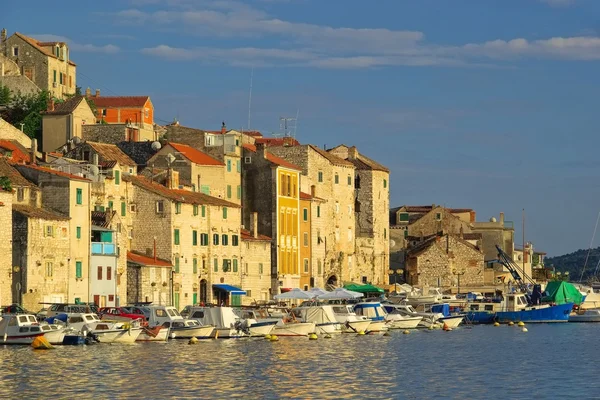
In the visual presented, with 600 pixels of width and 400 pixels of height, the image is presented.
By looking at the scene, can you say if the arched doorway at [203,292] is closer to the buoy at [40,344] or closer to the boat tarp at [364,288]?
the boat tarp at [364,288]

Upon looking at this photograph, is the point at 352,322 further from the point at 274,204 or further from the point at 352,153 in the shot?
the point at 352,153

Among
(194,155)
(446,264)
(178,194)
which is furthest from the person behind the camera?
(446,264)

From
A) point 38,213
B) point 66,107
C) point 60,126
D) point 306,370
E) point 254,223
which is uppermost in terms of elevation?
point 66,107

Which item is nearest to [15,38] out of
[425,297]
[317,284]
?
[317,284]

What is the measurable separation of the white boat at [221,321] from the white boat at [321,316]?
766cm

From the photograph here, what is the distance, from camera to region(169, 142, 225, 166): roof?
121m

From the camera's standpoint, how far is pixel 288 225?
426 ft

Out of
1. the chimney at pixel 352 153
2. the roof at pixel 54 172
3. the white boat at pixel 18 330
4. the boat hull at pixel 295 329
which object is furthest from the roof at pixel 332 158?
Answer: the white boat at pixel 18 330

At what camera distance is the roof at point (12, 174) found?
95.3 meters

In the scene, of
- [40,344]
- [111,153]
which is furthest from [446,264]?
[40,344]

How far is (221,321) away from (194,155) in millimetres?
34597

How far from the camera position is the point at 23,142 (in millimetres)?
124312

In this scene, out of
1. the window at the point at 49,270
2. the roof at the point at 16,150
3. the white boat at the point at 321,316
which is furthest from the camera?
the roof at the point at 16,150

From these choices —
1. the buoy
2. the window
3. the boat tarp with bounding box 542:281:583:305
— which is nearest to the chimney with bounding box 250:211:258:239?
the boat tarp with bounding box 542:281:583:305
